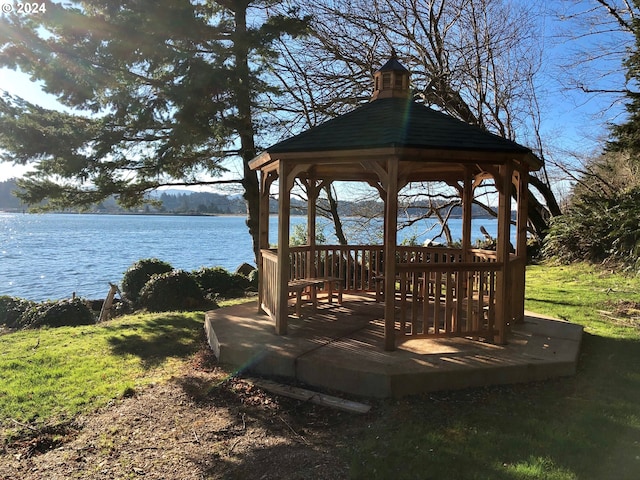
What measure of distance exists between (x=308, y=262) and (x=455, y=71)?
7.97 m

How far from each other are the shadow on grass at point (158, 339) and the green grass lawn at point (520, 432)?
3.48 metres

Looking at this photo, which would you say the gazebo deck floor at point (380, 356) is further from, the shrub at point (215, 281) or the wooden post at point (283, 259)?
the shrub at point (215, 281)

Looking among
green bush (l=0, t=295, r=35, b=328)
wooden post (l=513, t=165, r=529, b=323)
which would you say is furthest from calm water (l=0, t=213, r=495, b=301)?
wooden post (l=513, t=165, r=529, b=323)

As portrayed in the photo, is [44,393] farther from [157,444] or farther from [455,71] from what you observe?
[455,71]

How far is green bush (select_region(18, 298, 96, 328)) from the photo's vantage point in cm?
956

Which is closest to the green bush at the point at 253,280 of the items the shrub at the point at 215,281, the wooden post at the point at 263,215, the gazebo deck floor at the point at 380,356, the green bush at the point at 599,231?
the shrub at the point at 215,281

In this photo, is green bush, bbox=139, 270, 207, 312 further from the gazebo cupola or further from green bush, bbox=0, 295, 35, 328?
the gazebo cupola

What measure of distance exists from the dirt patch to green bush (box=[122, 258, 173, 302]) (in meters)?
7.59

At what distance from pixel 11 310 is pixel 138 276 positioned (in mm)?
2850

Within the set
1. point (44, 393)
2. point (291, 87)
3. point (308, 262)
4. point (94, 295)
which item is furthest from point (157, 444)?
point (94, 295)

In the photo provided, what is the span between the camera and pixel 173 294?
1028cm

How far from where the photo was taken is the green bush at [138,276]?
12109 mm

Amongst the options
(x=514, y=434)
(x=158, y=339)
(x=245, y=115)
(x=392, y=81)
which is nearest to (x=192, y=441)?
(x=514, y=434)

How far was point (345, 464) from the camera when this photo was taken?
3412 mm
